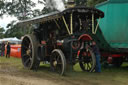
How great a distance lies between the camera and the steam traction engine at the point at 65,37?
6996 mm

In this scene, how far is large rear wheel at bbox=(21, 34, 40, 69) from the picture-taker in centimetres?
779

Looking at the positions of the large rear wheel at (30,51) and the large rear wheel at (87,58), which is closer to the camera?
the large rear wheel at (87,58)

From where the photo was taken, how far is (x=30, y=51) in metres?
8.24

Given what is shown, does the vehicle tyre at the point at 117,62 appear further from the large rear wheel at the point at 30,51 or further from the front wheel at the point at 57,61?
the large rear wheel at the point at 30,51

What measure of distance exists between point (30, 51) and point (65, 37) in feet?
5.80

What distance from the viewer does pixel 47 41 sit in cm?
804

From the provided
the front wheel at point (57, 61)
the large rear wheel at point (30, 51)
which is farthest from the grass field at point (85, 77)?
the large rear wheel at point (30, 51)

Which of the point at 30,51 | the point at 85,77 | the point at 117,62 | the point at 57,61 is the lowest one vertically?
the point at 85,77

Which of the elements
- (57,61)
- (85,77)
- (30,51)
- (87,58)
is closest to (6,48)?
(30,51)

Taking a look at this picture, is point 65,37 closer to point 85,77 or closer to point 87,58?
point 87,58

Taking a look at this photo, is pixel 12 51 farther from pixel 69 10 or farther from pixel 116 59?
pixel 69 10

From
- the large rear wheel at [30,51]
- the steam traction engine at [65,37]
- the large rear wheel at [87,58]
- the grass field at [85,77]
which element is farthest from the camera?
the large rear wheel at [30,51]

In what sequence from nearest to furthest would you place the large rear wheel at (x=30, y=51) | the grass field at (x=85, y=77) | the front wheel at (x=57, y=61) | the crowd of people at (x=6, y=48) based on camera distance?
the grass field at (x=85, y=77) < the front wheel at (x=57, y=61) < the large rear wheel at (x=30, y=51) < the crowd of people at (x=6, y=48)

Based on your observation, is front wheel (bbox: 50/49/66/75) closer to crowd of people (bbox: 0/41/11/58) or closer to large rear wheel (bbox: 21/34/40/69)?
large rear wheel (bbox: 21/34/40/69)
